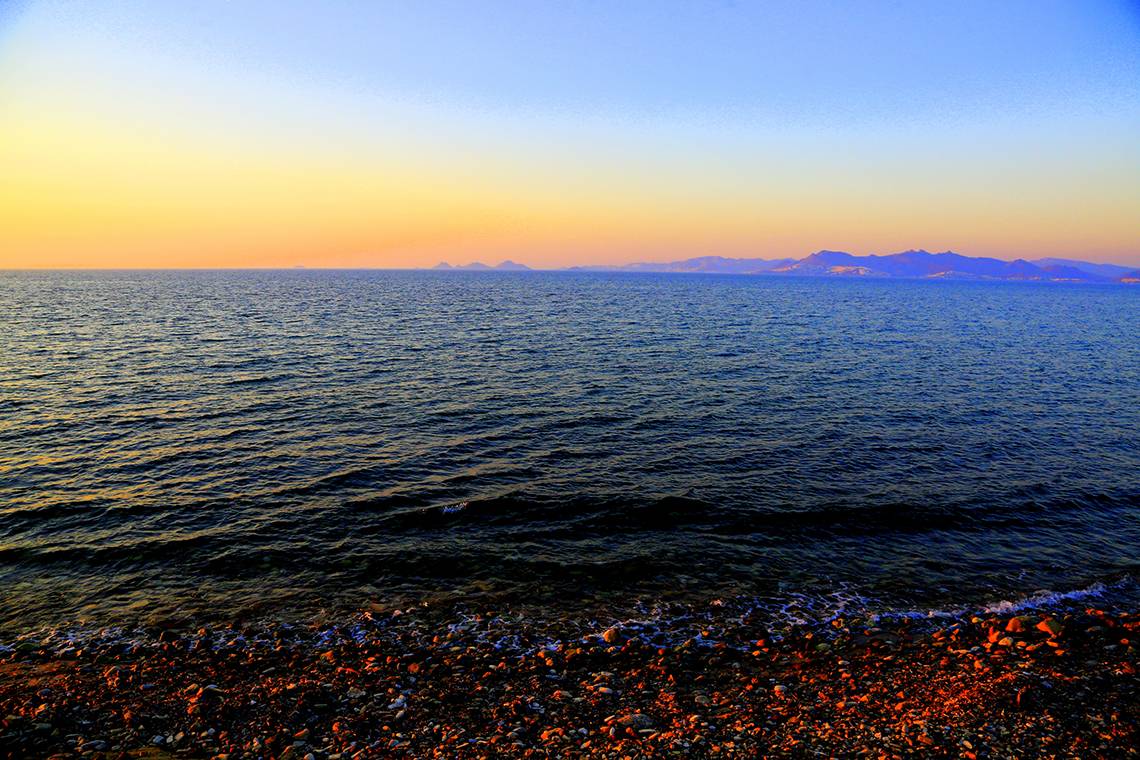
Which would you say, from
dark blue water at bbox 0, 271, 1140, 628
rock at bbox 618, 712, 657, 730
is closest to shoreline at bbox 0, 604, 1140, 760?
rock at bbox 618, 712, 657, 730

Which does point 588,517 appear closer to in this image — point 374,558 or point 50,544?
point 374,558

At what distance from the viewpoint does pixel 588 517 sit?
24.1 meters

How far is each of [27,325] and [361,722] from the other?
103122 millimetres

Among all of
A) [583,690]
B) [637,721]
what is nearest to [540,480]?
[583,690]

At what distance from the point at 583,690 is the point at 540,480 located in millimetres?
14445

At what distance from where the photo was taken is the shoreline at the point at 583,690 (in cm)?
1148

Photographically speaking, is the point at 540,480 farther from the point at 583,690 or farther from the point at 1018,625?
the point at 1018,625

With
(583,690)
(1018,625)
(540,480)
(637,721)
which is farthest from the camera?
(540,480)

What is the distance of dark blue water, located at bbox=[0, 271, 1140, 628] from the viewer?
63.8 feet

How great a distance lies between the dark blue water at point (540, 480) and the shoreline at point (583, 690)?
2111 mm

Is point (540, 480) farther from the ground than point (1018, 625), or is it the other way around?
point (540, 480)

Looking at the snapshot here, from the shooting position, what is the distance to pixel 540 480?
27.7 metres

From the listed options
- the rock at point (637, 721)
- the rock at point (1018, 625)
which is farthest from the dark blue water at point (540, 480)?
the rock at point (637, 721)

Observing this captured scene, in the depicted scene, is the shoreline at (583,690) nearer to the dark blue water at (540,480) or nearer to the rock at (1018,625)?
the rock at (1018,625)
